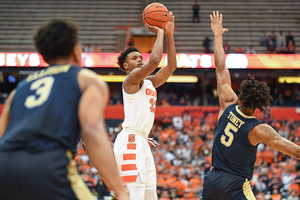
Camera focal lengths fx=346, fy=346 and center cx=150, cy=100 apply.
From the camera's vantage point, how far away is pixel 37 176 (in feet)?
6.46

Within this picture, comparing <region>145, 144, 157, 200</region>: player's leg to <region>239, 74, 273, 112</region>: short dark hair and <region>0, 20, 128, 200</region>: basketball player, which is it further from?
<region>0, 20, 128, 200</region>: basketball player

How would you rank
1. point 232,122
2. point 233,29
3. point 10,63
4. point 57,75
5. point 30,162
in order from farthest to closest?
point 233,29, point 10,63, point 232,122, point 57,75, point 30,162

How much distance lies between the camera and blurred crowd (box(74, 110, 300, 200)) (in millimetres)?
11414

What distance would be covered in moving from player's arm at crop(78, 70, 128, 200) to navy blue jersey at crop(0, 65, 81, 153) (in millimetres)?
56

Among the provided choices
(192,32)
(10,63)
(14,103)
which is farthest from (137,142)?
(192,32)

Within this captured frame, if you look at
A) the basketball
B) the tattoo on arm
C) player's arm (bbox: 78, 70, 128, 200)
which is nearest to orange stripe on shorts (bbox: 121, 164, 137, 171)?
the tattoo on arm

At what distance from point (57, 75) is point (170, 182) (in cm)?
969

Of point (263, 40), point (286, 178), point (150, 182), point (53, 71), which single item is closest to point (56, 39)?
point (53, 71)

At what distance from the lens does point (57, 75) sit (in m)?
2.19

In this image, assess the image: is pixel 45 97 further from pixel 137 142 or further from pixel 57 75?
pixel 137 142

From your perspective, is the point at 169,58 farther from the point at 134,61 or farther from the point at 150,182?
the point at 150,182

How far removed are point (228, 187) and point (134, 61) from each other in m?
2.18

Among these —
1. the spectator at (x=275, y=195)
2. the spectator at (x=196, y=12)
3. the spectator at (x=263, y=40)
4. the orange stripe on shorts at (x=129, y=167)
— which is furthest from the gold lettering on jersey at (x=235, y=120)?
the spectator at (x=196, y=12)

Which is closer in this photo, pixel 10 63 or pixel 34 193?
pixel 34 193
